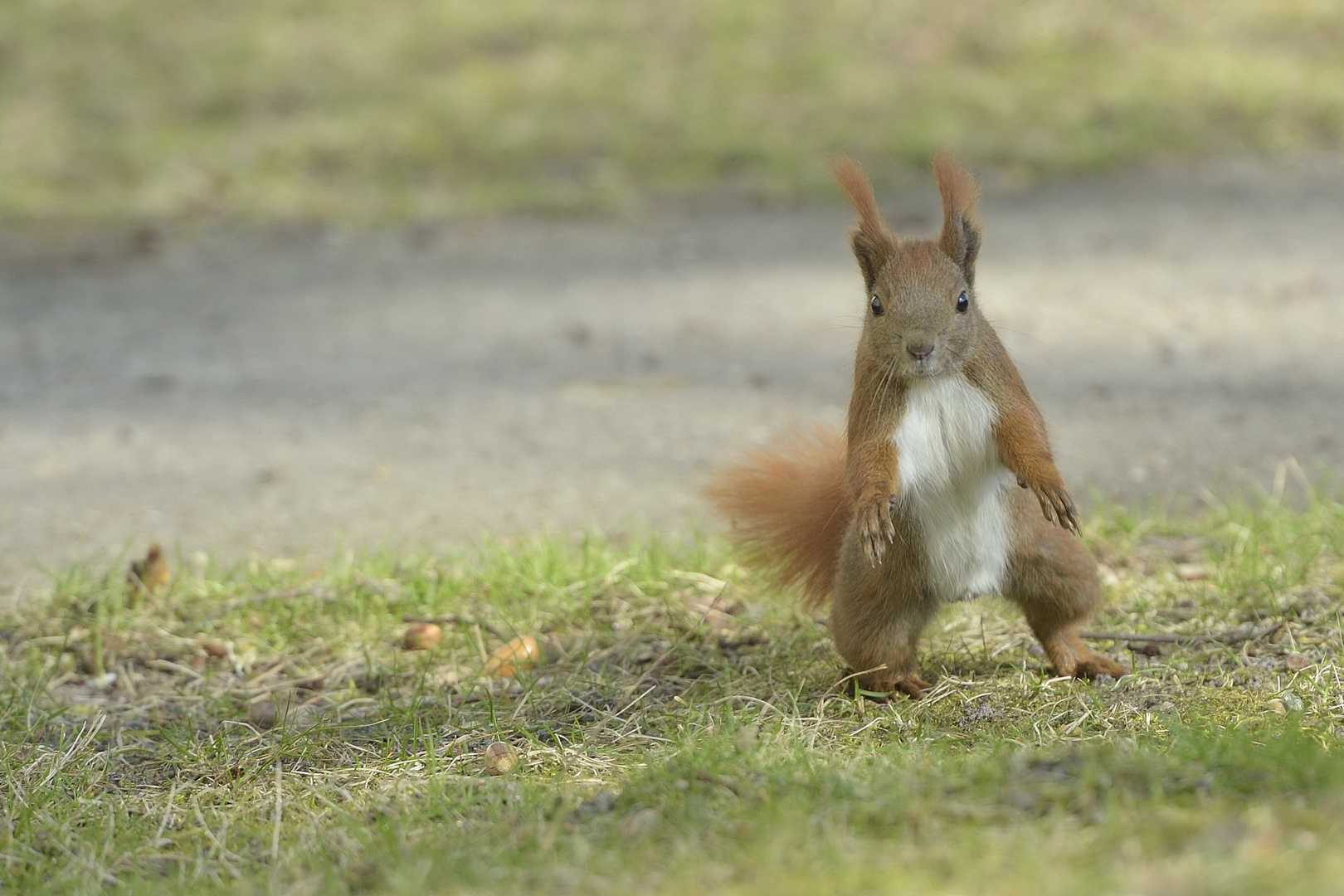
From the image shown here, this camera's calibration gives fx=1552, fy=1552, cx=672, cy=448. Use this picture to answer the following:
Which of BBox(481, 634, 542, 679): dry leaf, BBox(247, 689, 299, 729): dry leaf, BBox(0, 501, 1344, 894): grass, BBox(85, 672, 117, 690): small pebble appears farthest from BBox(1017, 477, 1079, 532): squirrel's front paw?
BBox(85, 672, 117, 690): small pebble

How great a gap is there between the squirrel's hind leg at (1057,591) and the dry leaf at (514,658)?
0.80 m

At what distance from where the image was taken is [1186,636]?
2420 millimetres

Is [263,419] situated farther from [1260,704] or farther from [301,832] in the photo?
[1260,704]

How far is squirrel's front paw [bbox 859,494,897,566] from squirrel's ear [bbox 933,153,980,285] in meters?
0.36

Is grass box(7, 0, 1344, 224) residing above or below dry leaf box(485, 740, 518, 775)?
above

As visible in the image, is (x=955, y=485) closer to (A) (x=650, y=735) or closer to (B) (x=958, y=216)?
(B) (x=958, y=216)

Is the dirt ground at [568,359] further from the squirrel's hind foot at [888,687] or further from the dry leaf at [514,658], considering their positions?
the squirrel's hind foot at [888,687]

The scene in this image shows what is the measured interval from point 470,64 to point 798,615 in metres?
4.23

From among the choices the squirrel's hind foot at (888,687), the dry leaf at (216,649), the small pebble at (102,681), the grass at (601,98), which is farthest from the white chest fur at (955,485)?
the grass at (601,98)

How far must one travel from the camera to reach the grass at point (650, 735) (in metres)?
1.54

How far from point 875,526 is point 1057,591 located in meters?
0.37

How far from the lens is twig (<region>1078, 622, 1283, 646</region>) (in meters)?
2.38

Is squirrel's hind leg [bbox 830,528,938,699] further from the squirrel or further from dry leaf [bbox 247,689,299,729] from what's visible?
dry leaf [bbox 247,689,299,729]

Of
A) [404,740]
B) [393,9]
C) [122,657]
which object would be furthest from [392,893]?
[393,9]
